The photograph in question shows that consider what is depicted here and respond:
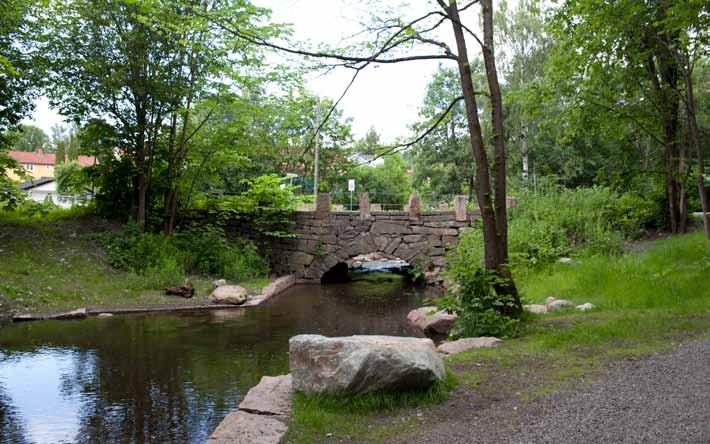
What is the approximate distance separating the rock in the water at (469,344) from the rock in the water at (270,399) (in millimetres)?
1790

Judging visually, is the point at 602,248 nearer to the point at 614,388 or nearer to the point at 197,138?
the point at 614,388

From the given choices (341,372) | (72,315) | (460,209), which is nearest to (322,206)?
(460,209)

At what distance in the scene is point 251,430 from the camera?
3.97 metres

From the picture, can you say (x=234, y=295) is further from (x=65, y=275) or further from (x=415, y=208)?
(x=415, y=208)

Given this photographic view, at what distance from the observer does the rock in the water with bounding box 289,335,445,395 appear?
4.14 m

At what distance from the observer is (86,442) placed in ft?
15.5

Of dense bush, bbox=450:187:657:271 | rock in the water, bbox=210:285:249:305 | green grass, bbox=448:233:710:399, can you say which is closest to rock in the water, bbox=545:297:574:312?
green grass, bbox=448:233:710:399

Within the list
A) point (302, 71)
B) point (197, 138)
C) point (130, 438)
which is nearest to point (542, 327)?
point (302, 71)

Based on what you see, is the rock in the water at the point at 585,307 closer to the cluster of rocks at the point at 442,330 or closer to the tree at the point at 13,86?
the cluster of rocks at the point at 442,330

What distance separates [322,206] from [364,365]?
12.8 meters

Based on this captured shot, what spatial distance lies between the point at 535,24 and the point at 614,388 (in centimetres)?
2252

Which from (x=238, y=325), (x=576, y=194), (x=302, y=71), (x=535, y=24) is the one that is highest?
(x=535, y=24)

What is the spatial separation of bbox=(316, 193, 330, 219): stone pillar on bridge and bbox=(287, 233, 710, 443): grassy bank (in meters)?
7.59

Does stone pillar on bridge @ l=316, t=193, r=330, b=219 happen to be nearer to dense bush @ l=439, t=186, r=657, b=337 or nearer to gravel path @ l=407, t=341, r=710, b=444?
dense bush @ l=439, t=186, r=657, b=337
